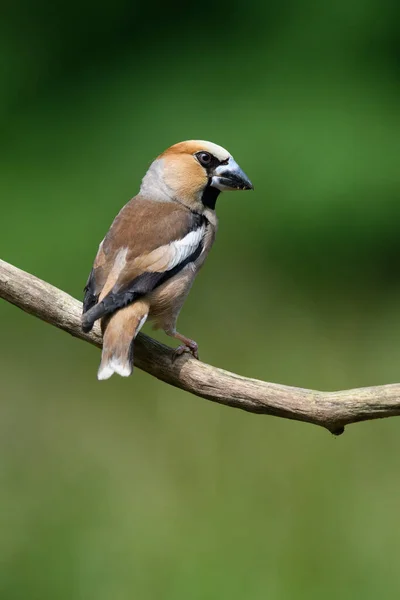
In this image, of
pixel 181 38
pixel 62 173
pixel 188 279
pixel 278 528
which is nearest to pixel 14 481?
pixel 278 528

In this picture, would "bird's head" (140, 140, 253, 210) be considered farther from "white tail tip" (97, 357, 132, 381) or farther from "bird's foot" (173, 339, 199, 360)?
"white tail tip" (97, 357, 132, 381)

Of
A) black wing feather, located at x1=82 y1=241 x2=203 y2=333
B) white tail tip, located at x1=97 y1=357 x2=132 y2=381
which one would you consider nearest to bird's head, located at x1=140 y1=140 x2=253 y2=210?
black wing feather, located at x1=82 y1=241 x2=203 y2=333

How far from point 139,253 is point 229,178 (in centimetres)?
45

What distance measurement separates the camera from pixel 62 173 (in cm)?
621

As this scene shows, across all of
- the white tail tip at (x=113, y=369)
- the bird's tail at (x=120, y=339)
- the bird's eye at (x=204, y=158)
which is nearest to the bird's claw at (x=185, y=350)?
the bird's tail at (x=120, y=339)

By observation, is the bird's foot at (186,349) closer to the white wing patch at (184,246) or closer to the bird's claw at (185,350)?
the bird's claw at (185,350)

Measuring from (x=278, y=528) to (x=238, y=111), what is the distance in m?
2.69

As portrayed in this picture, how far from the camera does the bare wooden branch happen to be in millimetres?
2697

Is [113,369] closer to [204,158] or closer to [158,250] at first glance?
[158,250]

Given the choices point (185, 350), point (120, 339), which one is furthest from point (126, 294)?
point (185, 350)

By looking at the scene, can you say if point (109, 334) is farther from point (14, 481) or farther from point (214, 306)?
point (214, 306)

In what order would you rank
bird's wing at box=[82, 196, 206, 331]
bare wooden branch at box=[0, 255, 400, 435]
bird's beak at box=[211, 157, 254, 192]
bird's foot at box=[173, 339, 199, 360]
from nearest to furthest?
1. bare wooden branch at box=[0, 255, 400, 435]
2. bird's wing at box=[82, 196, 206, 331]
3. bird's foot at box=[173, 339, 199, 360]
4. bird's beak at box=[211, 157, 254, 192]

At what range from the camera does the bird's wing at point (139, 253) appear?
2.81 m

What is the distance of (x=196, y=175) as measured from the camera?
127 inches
